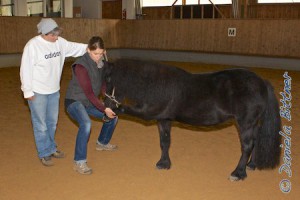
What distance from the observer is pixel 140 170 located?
4324 mm

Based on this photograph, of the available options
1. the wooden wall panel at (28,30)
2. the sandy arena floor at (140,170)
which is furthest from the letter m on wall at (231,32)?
the sandy arena floor at (140,170)

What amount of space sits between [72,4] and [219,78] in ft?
66.1

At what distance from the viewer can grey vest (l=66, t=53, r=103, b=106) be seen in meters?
4.00

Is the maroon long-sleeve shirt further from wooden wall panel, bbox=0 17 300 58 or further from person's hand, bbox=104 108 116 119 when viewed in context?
wooden wall panel, bbox=0 17 300 58

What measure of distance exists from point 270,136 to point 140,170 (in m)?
1.62

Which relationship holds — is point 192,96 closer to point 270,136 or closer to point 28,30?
point 270,136

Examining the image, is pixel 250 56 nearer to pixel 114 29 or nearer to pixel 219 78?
pixel 114 29

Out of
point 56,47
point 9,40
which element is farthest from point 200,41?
point 56,47

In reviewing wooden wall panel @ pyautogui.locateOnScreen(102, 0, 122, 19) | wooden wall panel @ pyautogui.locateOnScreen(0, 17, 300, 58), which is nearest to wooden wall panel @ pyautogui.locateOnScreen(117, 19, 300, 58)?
wooden wall panel @ pyautogui.locateOnScreen(0, 17, 300, 58)

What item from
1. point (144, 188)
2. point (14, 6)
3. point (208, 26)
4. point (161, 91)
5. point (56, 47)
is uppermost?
point (14, 6)

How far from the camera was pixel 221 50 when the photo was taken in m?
15.7

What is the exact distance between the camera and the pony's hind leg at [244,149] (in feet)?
12.8

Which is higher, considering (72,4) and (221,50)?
(72,4)

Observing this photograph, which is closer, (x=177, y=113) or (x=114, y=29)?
(x=177, y=113)
